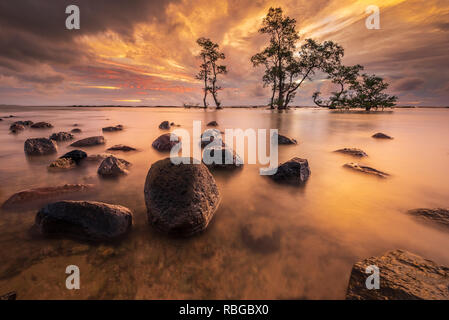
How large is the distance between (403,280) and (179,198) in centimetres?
234

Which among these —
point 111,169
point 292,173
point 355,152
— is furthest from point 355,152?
point 111,169

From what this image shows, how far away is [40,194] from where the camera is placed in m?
2.78

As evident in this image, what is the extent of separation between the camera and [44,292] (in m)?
1.40

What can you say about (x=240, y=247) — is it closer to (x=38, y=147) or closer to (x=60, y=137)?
(x=38, y=147)

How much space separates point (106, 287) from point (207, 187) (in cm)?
152

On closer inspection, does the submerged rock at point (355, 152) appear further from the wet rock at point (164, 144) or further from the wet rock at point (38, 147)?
the wet rock at point (38, 147)

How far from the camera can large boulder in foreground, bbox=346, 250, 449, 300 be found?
4.48ft

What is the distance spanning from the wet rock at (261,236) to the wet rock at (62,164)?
4624 millimetres

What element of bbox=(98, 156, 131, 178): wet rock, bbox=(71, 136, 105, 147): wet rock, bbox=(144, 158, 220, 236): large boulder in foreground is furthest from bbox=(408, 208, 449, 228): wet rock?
bbox=(71, 136, 105, 147): wet rock

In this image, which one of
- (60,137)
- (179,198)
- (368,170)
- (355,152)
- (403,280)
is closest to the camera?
(403,280)

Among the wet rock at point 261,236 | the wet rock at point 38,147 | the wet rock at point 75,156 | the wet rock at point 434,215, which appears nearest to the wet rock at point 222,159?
the wet rock at point 261,236

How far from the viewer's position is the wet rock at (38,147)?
531cm
